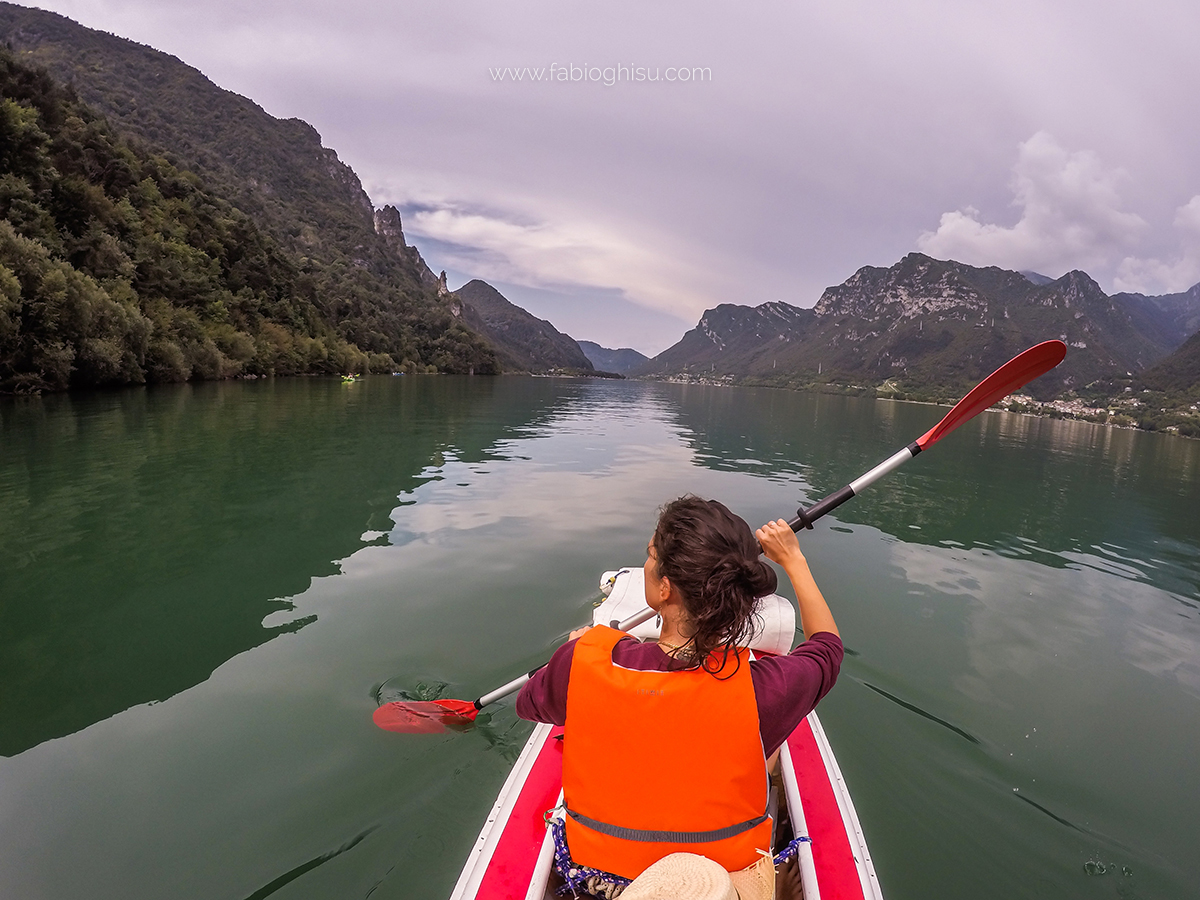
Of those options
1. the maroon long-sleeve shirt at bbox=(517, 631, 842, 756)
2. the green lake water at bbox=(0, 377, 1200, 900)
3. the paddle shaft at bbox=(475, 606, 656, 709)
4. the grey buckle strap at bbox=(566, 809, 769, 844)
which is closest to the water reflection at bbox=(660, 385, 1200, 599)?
the green lake water at bbox=(0, 377, 1200, 900)

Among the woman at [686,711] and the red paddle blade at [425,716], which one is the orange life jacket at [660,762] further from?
the red paddle blade at [425,716]

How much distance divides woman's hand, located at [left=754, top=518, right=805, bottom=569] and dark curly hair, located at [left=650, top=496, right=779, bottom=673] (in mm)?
354

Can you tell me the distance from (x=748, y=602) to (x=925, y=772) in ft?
14.8

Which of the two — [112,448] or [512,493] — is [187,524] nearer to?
[512,493]

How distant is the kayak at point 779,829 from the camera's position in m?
2.66

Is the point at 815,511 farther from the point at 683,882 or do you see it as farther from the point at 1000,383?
the point at 683,882

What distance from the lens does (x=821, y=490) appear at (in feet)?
57.6

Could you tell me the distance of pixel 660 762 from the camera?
2.04 m

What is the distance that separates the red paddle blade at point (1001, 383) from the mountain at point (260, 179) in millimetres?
103156

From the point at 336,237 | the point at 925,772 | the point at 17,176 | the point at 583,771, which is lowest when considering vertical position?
the point at 925,772

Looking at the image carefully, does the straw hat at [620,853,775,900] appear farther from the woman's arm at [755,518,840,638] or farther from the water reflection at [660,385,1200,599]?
the water reflection at [660,385,1200,599]

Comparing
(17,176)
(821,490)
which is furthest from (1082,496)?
(17,176)

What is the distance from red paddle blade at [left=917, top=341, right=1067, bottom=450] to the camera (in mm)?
4414

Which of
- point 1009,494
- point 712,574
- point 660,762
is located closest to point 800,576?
point 712,574
